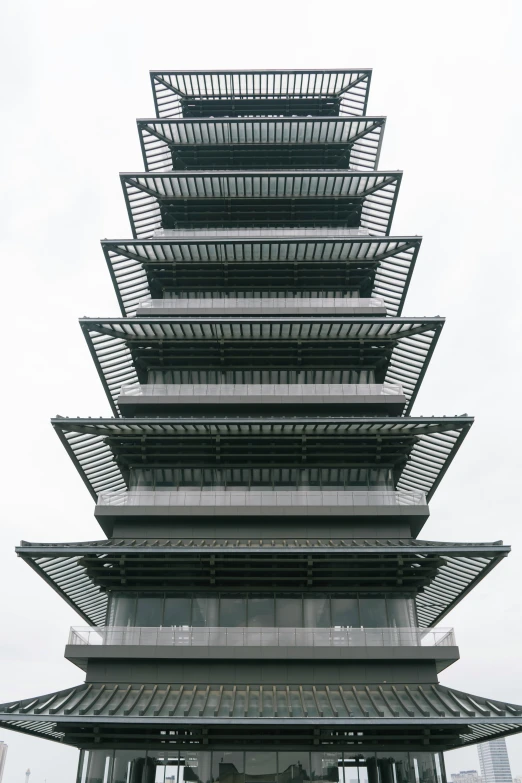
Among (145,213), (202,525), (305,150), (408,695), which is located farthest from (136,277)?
(408,695)

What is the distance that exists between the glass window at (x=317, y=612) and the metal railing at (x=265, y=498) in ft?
11.8

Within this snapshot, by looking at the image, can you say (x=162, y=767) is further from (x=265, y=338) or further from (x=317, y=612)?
(x=265, y=338)

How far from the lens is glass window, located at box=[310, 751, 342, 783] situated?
880 inches

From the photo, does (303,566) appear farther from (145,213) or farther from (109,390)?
(145,213)

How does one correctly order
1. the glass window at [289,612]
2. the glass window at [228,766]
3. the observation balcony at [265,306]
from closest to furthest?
the glass window at [228,766] < the glass window at [289,612] < the observation balcony at [265,306]

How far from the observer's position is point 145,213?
40031 mm

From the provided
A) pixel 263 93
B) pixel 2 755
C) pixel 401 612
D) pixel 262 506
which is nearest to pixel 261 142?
pixel 263 93

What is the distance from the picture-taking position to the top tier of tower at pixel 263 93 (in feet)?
137

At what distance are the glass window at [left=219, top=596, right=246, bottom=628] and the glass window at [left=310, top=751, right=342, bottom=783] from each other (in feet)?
16.4

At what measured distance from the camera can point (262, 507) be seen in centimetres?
2786

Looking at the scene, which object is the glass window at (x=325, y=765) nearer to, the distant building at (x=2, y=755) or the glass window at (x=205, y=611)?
the glass window at (x=205, y=611)

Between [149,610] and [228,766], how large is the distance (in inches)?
237

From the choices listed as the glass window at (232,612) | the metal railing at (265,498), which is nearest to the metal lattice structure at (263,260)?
the metal railing at (265,498)

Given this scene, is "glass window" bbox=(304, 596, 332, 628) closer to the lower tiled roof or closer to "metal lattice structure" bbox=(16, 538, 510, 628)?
"metal lattice structure" bbox=(16, 538, 510, 628)
